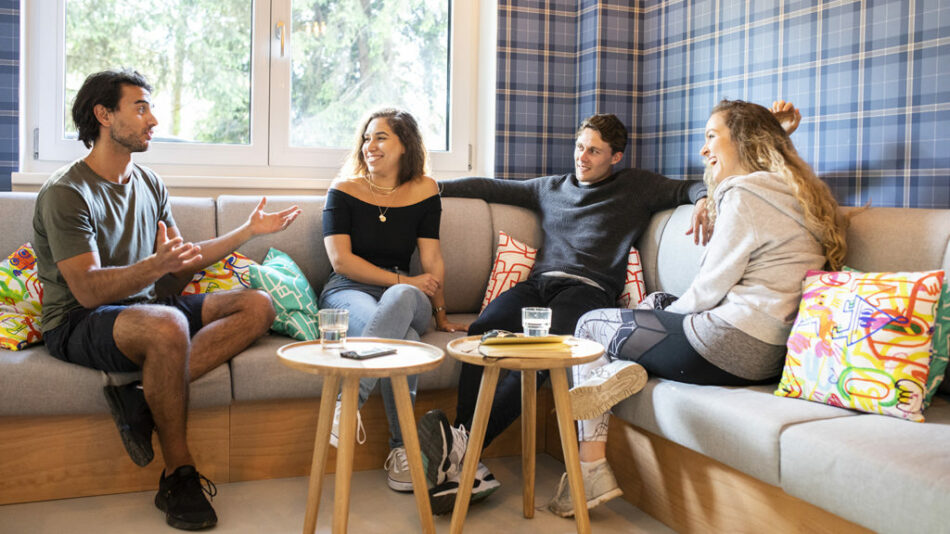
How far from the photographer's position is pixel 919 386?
1805 millimetres

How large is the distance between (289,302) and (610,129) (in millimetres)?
1326

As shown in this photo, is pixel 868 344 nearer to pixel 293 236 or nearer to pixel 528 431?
pixel 528 431

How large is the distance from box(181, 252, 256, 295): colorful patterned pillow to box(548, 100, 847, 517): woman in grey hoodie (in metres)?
1.18

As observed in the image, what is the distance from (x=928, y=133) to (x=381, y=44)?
222 cm

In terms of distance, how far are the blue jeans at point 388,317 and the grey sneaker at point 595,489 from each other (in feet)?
1.67

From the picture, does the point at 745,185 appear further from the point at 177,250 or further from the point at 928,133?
the point at 177,250

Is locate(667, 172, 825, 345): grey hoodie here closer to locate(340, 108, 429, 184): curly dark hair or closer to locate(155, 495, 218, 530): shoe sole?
locate(340, 108, 429, 184): curly dark hair

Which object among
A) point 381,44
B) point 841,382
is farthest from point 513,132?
point 841,382

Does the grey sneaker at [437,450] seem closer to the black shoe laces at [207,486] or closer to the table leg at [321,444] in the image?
the table leg at [321,444]

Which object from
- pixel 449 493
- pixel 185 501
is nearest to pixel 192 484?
pixel 185 501

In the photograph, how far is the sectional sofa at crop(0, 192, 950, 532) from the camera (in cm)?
164

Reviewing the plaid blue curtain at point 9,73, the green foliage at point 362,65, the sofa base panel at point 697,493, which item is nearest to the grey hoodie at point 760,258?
the sofa base panel at point 697,493

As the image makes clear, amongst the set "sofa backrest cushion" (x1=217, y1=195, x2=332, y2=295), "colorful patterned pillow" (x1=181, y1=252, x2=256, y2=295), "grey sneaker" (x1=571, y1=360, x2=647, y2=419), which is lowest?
"grey sneaker" (x1=571, y1=360, x2=647, y2=419)

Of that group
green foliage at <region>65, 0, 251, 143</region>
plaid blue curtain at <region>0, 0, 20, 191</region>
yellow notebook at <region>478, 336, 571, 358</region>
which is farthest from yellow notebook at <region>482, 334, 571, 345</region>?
plaid blue curtain at <region>0, 0, 20, 191</region>
